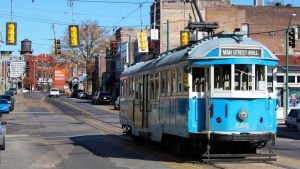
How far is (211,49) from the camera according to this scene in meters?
15.3

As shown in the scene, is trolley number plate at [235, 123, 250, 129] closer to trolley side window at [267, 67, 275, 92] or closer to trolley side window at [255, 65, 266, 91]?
trolley side window at [255, 65, 266, 91]

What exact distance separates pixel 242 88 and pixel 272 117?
112cm

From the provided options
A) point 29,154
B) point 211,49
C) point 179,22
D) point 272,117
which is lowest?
point 29,154

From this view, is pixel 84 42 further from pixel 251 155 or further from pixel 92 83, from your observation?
pixel 251 155

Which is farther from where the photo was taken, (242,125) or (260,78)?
(260,78)

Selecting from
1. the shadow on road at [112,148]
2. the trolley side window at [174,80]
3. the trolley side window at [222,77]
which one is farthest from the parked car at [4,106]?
the trolley side window at [222,77]

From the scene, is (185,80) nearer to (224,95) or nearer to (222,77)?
(222,77)

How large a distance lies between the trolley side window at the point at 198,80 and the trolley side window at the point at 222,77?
1.26 feet

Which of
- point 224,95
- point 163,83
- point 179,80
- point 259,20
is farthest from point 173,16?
point 224,95

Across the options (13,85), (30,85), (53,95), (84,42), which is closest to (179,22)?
(84,42)

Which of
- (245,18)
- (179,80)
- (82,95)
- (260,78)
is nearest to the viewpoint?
(260,78)

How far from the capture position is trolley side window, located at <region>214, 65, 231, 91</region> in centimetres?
1515

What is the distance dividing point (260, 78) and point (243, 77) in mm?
506

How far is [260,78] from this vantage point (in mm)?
15398
